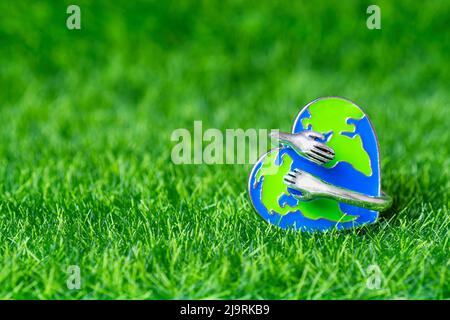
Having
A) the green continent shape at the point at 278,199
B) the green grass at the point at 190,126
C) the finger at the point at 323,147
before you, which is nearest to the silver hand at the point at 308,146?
the finger at the point at 323,147

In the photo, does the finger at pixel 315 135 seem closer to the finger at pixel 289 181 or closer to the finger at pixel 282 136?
the finger at pixel 282 136

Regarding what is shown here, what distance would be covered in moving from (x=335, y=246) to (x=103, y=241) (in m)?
0.90

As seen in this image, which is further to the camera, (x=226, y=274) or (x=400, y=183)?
(x=400, y=183)

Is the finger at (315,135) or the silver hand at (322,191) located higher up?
the finger at (315,135)

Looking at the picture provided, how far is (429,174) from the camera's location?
3.90 metres

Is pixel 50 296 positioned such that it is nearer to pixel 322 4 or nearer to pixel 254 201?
pixel 254 201

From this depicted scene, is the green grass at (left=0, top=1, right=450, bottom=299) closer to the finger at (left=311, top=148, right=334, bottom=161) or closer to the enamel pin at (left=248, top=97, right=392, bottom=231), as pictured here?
the enamel pin at (left=248, top=97, right=392, bottom=231)

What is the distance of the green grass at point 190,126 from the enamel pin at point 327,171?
0.07 m

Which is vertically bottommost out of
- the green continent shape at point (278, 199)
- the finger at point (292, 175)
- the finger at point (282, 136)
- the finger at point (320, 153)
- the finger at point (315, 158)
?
the green continent shape at point (278, 199)

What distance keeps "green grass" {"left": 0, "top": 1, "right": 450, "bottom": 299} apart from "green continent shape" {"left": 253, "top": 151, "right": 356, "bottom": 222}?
8cm

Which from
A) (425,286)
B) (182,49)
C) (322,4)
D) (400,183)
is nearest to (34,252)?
(425,286)

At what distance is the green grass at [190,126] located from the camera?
2.66 metres

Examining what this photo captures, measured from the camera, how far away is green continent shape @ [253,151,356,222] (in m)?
2.94

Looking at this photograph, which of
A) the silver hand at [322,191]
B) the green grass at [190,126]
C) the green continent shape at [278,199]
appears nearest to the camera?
the green grass at [190,126]
